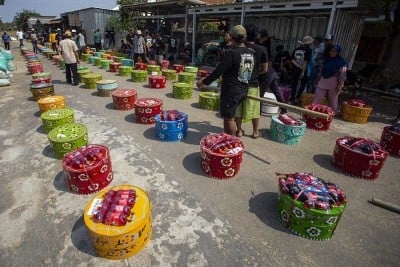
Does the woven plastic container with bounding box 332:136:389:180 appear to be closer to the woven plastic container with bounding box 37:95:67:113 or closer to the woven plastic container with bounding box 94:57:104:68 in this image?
the woven plastic container with bounding box 37:95:67:113

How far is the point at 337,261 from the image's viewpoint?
2.59m

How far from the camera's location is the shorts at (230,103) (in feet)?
14.1

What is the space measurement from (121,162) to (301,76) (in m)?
5.96

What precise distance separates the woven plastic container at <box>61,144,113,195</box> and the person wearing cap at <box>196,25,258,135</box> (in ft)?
7.15

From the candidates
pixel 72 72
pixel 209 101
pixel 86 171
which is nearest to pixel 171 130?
pixel 86 171

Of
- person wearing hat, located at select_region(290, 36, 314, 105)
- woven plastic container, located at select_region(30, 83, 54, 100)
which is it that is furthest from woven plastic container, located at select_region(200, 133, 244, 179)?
woven plastic container, located at select_region(30, 83, 54, 100)

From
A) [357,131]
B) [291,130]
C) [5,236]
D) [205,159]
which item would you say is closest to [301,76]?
[357,131]

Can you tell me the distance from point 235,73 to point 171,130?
1765mm

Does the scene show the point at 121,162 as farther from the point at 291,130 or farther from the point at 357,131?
the point at 357,131

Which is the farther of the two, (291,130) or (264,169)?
(291,130)

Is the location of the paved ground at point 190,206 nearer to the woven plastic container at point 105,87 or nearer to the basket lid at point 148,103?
the basket lid at point 148,103

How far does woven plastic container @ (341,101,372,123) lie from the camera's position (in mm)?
6477

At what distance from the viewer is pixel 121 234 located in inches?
92.8

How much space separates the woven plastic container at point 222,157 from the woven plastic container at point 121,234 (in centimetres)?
137
